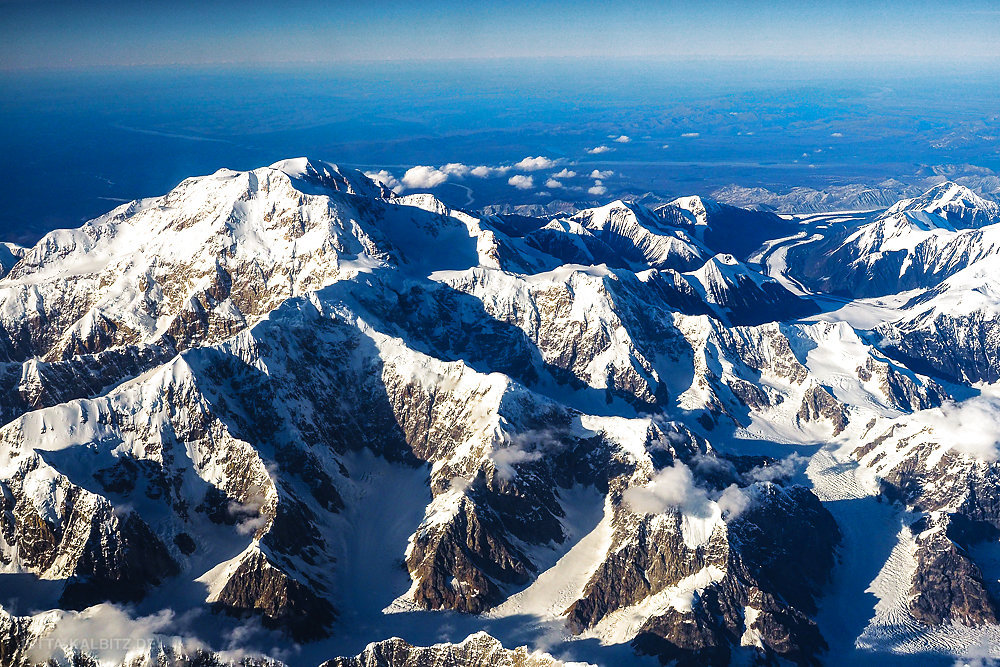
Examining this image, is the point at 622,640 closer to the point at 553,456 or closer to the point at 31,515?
the point at 553,456

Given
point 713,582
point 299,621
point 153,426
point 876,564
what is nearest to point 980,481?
point 876,564

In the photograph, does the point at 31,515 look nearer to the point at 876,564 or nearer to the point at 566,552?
the point at 566,552

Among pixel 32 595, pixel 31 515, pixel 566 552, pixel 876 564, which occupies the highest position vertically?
pixel 31 515

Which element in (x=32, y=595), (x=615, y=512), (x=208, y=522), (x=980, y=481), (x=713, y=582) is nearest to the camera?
(x=32, y=595)

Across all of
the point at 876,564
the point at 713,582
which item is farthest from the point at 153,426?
the point at 876,564

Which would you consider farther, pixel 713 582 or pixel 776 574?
pixel 776 574

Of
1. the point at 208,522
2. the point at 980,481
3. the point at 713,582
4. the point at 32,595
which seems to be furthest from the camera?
the point at 980,481

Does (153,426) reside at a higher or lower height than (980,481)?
higher

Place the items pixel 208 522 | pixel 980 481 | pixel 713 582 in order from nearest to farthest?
pixel 713 582, pixel 208 522, pixel 980 481

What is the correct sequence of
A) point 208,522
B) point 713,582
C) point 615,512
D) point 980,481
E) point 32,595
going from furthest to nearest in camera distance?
point 980,481 → point 615,512 → point 208,522 → point 713,582 → point 32,595
